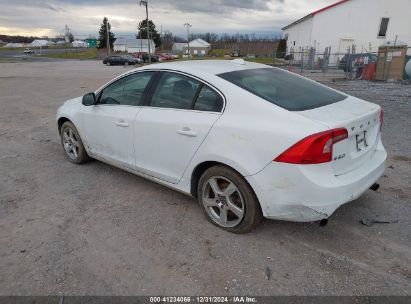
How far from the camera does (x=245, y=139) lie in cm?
281

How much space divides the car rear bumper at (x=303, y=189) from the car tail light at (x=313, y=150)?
48 mm

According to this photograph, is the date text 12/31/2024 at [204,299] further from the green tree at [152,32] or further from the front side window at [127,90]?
the green tree at [152,32]

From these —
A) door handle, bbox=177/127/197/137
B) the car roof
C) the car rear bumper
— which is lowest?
the car rear bumper

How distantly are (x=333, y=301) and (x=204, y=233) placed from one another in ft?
4.22

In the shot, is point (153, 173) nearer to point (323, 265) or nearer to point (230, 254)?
point (230, 254)

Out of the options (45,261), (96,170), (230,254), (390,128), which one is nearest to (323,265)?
(230,254)

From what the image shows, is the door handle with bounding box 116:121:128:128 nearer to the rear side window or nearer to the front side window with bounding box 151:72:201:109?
the front side window with bounding box 151:72:201:109

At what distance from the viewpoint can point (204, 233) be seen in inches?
128

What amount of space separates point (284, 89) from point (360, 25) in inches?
1536

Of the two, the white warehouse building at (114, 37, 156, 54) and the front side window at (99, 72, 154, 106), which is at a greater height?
the white warehouse building at (114, 37, 156, 54)

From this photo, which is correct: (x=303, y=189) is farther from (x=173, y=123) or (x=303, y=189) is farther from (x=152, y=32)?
(x=152, y=32)

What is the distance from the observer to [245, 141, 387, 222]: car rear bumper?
8.54ft

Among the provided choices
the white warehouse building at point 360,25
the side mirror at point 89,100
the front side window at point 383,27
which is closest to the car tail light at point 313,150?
the side mirror at point 89,100

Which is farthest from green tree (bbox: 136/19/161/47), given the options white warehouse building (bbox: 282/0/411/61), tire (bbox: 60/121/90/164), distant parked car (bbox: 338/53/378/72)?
tire (bbox: 60/121/90/164)
